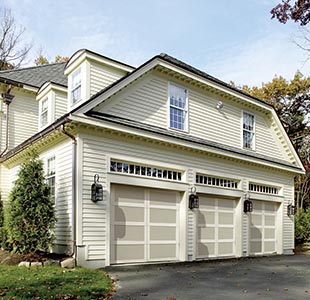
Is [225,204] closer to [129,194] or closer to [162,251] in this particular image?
[162,251]

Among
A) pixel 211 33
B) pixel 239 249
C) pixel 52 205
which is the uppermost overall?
pixel 211 33

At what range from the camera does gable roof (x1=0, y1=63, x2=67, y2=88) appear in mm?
15164

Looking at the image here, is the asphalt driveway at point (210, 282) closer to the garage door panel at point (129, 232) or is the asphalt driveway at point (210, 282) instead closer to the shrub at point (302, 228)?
the garage door panel at point (129, 232)

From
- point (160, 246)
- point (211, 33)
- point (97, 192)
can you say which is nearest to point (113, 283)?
point (97, 192)

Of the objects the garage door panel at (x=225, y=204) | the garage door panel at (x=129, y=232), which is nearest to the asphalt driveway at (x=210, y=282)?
the garage door panel at (x=129, y=232)

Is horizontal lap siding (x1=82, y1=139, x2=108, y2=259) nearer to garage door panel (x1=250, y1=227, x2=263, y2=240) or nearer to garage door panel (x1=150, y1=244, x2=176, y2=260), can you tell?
garage door panel (x1=150, y1=244, x2=176, y2=260)

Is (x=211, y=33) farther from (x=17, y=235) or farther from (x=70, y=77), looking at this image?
(x=17, y=235)

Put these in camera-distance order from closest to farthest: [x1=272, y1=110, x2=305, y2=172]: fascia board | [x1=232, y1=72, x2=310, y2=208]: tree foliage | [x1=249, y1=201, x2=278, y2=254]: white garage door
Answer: [x1=249, y1=201, x2=278, y2=254]: white garage door → [x1=272, y1=110, x2=305, y2=172]: fascia board → [x1=232, y1=72, x2=310, y2=208]: tree foliage

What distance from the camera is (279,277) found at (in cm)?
853

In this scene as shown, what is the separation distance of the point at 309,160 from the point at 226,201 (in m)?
15.5

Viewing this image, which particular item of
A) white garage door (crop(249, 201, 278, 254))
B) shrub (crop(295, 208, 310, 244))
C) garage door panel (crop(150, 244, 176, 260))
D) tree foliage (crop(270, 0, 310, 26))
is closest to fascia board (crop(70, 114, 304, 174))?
white garage door (crop(249, 201, 278, 254))

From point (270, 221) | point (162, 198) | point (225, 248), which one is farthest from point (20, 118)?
point (270, 221)

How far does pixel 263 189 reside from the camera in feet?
48.5

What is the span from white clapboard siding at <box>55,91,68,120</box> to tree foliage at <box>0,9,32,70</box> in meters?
16.7
